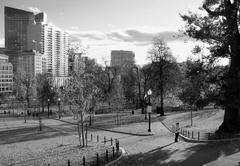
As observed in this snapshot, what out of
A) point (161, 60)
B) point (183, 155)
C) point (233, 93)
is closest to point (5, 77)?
point (161, 60)

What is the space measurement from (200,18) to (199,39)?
66.6 inches

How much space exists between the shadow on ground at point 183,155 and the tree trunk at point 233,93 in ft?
10.6

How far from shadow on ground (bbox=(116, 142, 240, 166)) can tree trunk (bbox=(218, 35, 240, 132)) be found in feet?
10.6

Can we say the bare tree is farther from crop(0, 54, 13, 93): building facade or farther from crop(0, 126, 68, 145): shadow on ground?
crop(0, 54, 13, 93): building facade

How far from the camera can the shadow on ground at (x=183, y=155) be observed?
16.8 m

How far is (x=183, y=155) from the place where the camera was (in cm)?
1831

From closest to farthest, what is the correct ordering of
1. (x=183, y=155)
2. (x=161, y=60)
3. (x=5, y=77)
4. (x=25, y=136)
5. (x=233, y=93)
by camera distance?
(x=183, y=155) → (x=233, y=93) → (x=25, y=136) → (x=161, y=60) → (x=5, y=77)

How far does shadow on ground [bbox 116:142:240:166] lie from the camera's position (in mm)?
16781

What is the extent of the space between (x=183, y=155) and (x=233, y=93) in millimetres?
6934

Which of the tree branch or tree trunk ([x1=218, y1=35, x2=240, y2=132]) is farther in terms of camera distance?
the tree branch

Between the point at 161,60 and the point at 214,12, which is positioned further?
the point at 161,60

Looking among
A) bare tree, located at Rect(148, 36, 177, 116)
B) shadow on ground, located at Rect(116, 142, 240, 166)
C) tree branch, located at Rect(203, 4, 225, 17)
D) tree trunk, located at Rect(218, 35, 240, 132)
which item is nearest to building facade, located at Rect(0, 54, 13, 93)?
bare tree, located at Rect(148, 36, 177, 116)

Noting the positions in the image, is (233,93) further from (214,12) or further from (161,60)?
(161,60)

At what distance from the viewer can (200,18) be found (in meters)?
23.1
